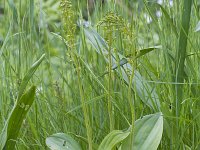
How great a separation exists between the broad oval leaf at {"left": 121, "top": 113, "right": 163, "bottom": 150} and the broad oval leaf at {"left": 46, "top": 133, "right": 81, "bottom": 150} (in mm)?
105

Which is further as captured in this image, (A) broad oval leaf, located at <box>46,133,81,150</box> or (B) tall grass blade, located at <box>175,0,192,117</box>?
(B) tall grass blade, located at <box>175,0,192,117</box>

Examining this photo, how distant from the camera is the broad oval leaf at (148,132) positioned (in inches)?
32.1

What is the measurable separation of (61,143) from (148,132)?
0.15 meters

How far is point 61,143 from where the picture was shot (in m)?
0.84

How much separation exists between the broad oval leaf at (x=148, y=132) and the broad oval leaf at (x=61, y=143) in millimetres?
105

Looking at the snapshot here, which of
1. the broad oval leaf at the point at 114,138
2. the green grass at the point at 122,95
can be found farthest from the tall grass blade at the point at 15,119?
the broad oval leaf at the point at 114,138

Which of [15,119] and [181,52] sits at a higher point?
[181,52]

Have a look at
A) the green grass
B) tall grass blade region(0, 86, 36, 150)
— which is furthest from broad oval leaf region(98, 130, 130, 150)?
tall grass blade region(0, 86, 36, 150)

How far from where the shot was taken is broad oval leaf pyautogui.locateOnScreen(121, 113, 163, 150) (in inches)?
32.1

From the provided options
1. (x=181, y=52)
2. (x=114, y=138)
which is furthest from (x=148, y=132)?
(x=181, y=52)

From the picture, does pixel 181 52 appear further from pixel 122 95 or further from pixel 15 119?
pixel 15 119

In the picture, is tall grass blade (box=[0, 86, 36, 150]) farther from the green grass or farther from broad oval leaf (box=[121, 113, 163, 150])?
broad oval leaf (box=[121, 113, 163, 150])

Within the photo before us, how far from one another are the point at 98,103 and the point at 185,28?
27 cm

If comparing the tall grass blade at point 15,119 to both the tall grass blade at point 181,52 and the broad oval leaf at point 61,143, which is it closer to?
the broad oval leaf at point 61,143
